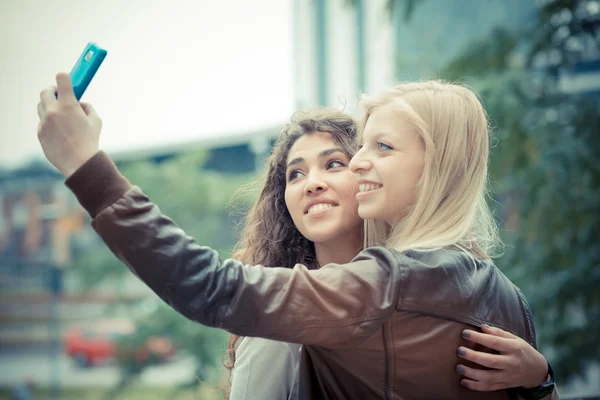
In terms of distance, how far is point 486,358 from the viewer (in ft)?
3.39

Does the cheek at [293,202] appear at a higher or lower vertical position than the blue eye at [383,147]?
lower

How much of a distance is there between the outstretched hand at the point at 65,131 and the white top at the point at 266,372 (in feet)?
2.03

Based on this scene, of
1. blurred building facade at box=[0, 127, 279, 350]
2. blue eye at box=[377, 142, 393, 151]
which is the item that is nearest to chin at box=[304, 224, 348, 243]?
blue eye at box=[377, 142, 393, 151]

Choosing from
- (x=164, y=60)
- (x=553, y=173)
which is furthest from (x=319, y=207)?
(x=164, y=60)

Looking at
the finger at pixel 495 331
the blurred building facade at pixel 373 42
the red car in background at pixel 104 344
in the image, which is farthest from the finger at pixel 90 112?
the red car in background at pixel 104 344

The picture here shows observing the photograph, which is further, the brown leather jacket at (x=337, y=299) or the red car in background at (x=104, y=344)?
the red car in background at (x=104, y=344)

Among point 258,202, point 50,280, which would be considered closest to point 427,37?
point 258,202

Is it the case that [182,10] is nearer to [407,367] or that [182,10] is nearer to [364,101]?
[364,101]

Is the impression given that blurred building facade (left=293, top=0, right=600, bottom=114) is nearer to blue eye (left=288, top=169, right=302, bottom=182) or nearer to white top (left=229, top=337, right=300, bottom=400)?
blue eye (left=288, top=169, right=302, bottom=182)

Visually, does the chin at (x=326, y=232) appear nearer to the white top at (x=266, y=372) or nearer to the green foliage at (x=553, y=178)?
the white top at (x=266, y=372)

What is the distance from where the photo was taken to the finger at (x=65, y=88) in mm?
850

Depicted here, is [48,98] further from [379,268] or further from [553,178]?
[553,178]

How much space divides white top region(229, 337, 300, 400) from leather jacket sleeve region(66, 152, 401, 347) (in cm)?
40

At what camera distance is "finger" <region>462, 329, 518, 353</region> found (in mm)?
1030
